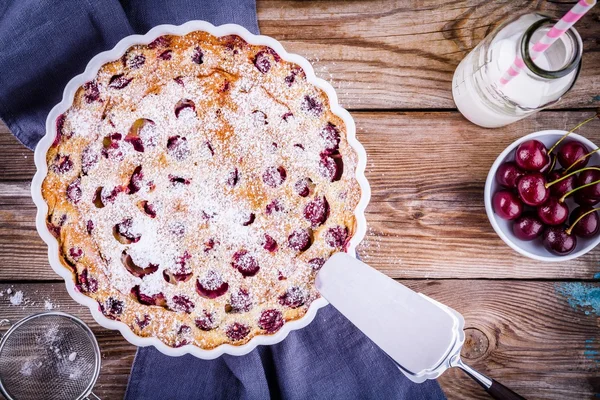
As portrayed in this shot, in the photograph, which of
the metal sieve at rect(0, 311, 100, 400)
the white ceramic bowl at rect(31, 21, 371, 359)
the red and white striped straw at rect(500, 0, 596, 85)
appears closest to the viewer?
the red and white striped straw at rect(500, 0, 596, 85)

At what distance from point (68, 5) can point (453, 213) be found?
1.11 metres

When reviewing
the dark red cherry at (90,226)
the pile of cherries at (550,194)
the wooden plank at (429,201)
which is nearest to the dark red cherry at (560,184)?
the pile of cherries at (550,194)

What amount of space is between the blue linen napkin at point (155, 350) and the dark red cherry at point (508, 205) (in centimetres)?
48

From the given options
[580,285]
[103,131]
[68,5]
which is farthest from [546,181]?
[68,5]

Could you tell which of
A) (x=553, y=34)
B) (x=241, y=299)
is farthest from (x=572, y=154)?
(x=241, y=299)

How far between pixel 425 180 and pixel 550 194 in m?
0.31

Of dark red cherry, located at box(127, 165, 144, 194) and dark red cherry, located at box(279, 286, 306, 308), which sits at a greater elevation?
dark red cherry, located at box(127, 165, 144, 194)

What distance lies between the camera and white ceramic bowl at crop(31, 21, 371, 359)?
1.13 m

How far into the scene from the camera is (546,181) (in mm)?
1301

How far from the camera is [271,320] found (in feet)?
3.85

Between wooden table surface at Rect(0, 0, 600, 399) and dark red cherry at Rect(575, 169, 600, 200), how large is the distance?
20 cm

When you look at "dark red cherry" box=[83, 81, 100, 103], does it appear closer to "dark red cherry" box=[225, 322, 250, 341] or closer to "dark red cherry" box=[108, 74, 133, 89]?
"dark red cherry" box=[108, 74, 133, 89]

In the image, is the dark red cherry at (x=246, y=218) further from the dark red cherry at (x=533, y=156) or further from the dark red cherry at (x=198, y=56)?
the dark red cherry at (x=533, y=156)

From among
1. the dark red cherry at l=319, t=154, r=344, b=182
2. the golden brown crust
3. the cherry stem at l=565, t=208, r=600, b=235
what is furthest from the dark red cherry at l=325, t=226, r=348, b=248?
the cherry stem at l=565, t=208, r=600, b=235
